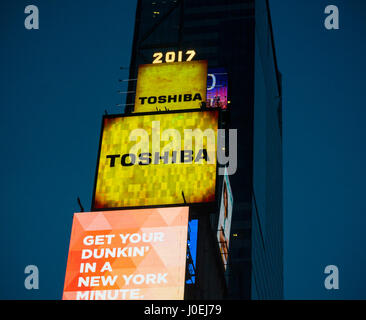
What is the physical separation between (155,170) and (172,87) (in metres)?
5.81

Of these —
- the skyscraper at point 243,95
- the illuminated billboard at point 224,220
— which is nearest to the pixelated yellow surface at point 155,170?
the illuminated billboard at point 224,220

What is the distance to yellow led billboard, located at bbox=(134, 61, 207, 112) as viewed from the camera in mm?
33656

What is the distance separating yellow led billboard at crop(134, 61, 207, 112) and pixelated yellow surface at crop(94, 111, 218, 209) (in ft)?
7.96

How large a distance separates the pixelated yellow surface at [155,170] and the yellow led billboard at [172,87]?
2.43 m

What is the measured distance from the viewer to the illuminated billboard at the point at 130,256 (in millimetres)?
25172

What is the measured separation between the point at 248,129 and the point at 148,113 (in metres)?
79.5

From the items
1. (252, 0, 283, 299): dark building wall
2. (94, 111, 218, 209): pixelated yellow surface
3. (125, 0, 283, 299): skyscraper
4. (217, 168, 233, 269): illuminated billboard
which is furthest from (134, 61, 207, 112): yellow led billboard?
(252, 0, 283, 299): dark building wall

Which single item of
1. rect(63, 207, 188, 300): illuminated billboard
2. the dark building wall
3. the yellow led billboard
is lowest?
rect(63, 207, 188, 300): illuminated billboard

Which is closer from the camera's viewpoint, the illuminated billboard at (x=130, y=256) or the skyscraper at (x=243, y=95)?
the illuminated billboard at (x=130, y=256)

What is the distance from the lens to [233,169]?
10081cm

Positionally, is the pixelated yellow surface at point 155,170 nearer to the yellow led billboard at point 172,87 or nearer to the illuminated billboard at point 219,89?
the yellow led billboard at point 172,87

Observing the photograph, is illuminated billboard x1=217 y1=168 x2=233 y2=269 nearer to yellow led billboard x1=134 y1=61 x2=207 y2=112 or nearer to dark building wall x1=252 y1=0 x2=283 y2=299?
yellow led billboard x1=134 y1=61 x2=207 y2=112

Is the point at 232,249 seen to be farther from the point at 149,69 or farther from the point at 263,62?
the point at 149,69
